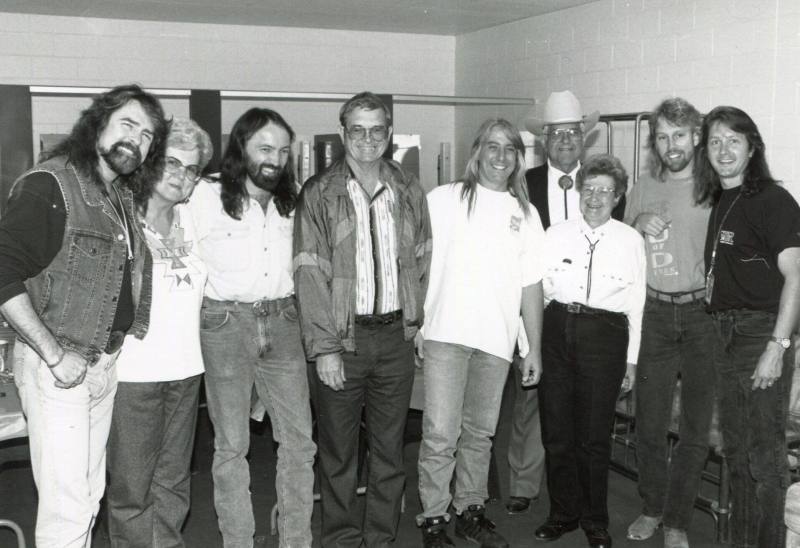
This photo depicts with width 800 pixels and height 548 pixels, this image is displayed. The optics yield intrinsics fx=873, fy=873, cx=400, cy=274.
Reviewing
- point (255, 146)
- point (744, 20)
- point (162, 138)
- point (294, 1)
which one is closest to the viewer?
point (162, 138)

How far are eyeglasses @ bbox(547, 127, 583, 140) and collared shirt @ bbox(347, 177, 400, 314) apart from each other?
47.9 inches

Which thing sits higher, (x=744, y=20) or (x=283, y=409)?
(x=744, y=20)

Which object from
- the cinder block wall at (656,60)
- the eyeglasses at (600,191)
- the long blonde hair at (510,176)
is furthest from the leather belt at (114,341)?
the cinder block wall at (656,60)

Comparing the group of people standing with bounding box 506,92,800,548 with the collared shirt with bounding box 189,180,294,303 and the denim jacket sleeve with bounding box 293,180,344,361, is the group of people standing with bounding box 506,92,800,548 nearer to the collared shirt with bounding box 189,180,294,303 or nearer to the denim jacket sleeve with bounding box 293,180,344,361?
the denim jacket sleeve with bounding box 293,180,344,361

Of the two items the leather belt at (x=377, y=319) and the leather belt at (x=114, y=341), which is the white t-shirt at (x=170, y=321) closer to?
the leather belt at (x=114, y=341)

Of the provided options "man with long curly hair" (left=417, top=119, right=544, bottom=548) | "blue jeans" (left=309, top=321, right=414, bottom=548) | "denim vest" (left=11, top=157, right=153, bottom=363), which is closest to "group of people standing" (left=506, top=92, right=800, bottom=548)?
"man with long curly hair" (left=417, top=119, right=544, bottom=548)

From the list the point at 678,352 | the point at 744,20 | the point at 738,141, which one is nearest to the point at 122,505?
the point at 678,352

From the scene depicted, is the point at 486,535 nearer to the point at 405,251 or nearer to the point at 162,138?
the point at 405,251

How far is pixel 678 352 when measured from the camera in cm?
345

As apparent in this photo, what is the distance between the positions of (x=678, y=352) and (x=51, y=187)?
7.79 feet

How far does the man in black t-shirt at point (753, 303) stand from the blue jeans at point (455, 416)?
0.86m

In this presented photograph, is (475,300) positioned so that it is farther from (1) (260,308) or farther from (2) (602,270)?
(1) (260,308)

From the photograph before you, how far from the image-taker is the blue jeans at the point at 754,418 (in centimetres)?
309

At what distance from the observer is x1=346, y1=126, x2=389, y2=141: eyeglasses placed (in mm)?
3127
